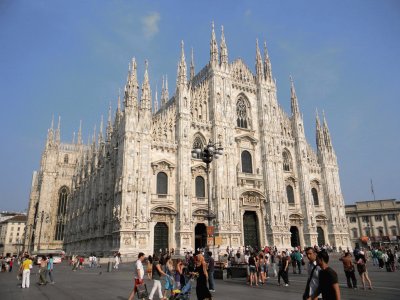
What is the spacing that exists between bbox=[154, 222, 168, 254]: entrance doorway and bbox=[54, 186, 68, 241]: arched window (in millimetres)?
40690

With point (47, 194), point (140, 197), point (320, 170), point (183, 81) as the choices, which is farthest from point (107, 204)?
point (47, 194)

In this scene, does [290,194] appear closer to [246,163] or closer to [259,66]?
[246,163]

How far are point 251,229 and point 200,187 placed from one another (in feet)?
27.6

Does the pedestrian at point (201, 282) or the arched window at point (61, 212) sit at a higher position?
the arched window at point (61, 212)

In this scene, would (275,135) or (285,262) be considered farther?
(275,135)

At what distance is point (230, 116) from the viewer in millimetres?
38250

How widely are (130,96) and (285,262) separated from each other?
934 inches

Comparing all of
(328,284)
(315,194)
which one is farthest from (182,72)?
(328,284)

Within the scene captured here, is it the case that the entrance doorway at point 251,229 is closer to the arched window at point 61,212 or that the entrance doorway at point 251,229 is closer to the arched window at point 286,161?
the arched window at point 286,161

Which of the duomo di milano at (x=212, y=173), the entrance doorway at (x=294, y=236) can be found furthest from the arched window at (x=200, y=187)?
the entrance doorway at (x=294, y=236)

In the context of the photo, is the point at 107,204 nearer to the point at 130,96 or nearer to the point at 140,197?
the point at 140,197

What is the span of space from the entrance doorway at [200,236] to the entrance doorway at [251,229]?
203 inches

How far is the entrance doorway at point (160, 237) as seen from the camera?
3100cm

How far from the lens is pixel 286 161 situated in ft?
139
